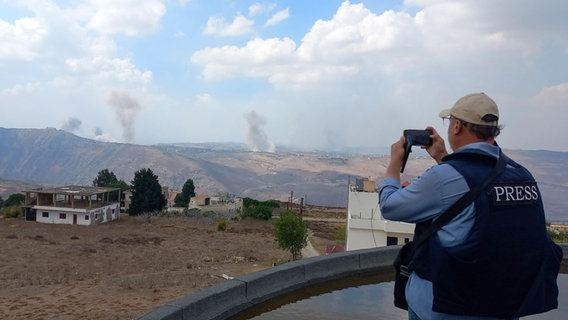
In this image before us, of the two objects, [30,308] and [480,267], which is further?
[30,308]

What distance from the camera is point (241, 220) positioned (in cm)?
4872

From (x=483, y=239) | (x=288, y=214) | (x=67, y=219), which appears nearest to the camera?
(x=483, y=239)

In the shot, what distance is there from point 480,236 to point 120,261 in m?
25.2

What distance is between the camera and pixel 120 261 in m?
24.6

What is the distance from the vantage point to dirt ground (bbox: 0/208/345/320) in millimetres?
11734

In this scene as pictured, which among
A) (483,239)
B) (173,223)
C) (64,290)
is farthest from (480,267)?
(173,223)

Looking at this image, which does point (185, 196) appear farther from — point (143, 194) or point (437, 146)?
point (437, 146)

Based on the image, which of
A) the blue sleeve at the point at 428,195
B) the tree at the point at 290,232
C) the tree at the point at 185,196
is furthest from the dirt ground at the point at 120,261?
the tree at the point at 185,196

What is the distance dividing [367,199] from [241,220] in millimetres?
28079

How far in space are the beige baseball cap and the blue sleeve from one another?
227mm

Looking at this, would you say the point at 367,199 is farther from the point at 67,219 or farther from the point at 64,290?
the point at 67,219

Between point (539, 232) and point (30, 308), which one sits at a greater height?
point (539, 232)

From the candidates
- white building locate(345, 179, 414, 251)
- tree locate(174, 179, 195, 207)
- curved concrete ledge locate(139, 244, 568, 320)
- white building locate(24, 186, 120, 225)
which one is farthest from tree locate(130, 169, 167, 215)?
curved concrete ledge locate(139, 244, 568, 320)

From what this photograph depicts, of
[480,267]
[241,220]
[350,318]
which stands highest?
[480,267]
